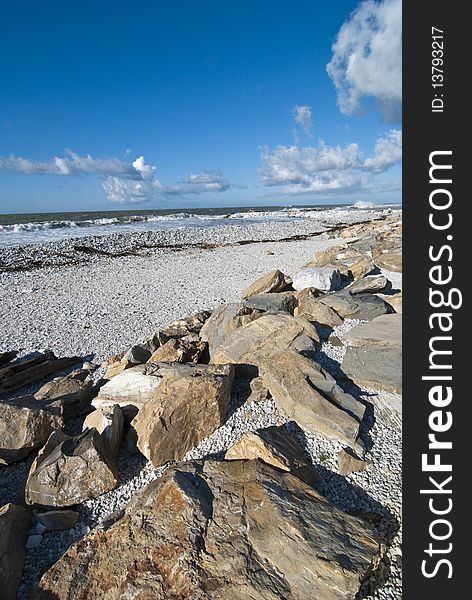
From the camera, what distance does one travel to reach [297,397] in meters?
4.36

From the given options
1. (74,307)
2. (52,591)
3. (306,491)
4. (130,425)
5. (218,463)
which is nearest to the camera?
(52,591)

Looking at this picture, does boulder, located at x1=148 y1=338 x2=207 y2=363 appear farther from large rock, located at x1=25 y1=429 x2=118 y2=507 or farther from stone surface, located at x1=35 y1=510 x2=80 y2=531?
stone surface, located at x1=35 y1=510 x2=80 y2=531

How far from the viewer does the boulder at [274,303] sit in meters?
7.77

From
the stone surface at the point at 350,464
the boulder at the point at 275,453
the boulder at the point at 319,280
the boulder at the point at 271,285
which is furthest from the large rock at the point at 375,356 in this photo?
the boulder at the point at 271,285

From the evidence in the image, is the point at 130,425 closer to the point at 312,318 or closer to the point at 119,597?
the point at 119,597

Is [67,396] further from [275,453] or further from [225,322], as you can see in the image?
[275,453]

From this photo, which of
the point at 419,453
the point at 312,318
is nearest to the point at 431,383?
the point at 419,453

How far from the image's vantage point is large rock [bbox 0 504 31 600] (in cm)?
281

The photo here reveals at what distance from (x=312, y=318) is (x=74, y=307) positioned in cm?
792

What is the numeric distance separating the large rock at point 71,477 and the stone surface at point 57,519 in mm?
128

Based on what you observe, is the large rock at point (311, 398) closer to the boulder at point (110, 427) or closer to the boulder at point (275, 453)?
the boulder at point (275, 453)

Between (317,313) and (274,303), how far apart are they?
1.14m

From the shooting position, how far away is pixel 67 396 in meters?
5.51

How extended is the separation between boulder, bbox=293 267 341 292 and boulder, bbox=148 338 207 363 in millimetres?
4013
